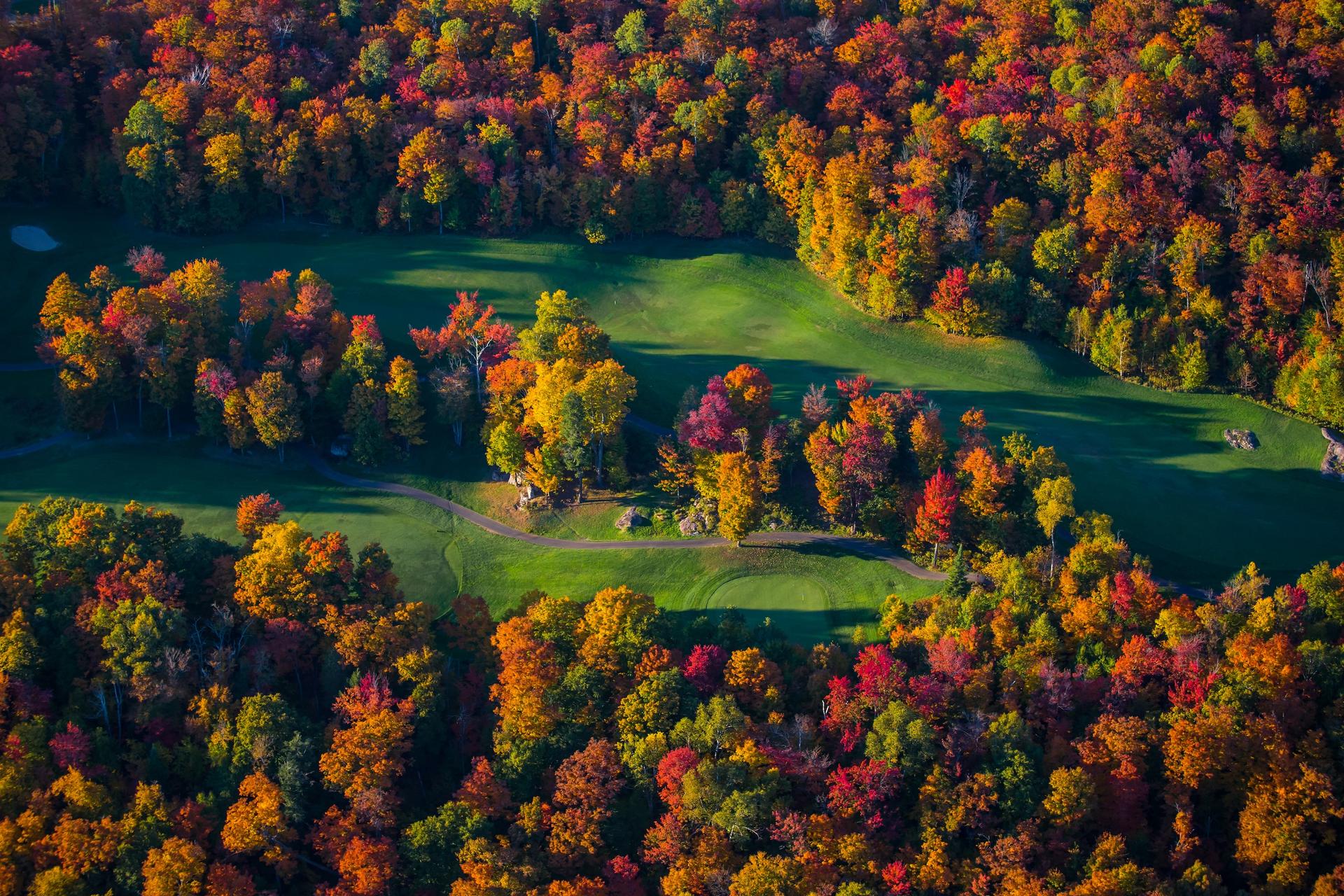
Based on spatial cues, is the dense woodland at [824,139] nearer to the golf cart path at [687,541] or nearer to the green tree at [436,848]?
the golf cart path at [687,541]

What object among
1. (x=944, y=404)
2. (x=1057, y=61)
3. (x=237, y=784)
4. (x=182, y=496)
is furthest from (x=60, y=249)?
(x=1057, y=61)

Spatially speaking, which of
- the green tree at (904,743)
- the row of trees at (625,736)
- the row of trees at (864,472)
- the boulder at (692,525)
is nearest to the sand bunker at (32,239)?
the row of trees at (625,736)

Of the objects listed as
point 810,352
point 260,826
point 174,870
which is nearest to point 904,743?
point 260,826

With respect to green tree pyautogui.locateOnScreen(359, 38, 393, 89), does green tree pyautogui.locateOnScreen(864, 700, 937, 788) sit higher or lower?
lower

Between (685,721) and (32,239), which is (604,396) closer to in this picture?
(685,721)

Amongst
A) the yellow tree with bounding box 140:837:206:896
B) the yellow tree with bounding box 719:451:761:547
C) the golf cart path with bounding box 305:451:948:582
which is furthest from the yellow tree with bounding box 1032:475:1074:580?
the yellow tree with bounding box 140:837:206:896

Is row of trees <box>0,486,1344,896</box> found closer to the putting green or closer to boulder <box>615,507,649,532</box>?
the putting green
